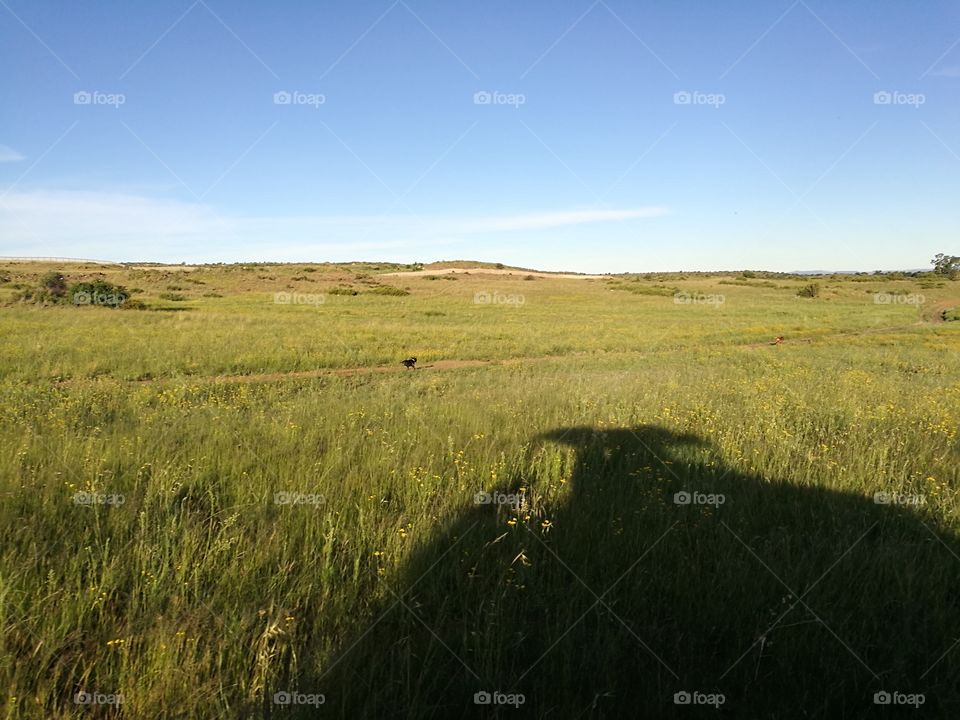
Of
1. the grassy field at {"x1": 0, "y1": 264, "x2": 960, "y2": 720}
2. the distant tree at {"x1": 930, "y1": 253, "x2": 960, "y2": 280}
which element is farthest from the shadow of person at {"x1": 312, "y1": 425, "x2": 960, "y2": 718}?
the distant tree at {"x1": 930, "y1": 253, "x2": 960, "y2": 280}

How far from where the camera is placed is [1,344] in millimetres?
15180

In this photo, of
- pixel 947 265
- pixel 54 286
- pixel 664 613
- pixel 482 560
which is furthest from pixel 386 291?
pixel 947 265

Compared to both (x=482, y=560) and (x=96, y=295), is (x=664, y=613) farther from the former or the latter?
(x=96, y=295)

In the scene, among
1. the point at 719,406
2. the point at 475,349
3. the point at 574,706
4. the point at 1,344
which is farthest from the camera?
the point at 475,349

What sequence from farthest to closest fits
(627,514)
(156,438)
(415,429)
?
(415,429) → (156,438) → (627,514)

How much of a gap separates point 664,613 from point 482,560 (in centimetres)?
111

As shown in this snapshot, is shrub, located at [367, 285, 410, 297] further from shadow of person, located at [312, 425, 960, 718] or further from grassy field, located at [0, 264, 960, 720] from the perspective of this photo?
shadow of person, located at [312, 425, 960, 718]

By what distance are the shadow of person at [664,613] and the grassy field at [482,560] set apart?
0.6 inches

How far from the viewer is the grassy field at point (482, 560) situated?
7.21 ft

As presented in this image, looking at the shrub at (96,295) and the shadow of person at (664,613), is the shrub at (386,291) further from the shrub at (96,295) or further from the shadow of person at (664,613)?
the shadow of person at (664,613)

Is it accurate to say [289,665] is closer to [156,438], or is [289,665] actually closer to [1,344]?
[156,438]

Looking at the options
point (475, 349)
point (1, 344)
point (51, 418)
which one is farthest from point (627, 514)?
point (1, 344)

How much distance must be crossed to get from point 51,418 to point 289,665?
5979 mm

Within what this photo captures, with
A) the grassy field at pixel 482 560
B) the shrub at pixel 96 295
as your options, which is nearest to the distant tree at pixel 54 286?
the shrub at pixel 96 295
